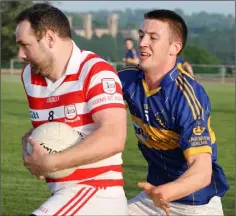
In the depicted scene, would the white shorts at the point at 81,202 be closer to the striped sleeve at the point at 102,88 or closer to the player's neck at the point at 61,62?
the striped sleeve at the point at 102,88

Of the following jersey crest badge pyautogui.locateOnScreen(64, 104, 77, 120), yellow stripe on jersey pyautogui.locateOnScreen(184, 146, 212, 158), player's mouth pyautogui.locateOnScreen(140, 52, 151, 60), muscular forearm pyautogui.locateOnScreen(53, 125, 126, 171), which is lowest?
yellow stripe on jersey pyautogui.locateOnScreen(184, 146, 212, 158)

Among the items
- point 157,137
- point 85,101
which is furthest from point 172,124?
point 85,101

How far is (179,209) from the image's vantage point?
6461 mm

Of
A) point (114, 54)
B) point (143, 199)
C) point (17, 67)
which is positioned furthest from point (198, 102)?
point (17, 67)

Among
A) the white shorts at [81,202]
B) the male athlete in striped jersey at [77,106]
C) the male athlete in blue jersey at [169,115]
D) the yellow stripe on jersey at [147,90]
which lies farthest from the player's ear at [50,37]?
the yellow stripe on jersey at [147,90]

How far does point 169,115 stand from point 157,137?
0.27 meters

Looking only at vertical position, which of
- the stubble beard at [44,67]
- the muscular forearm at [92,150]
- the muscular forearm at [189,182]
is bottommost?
the muscular forearm at [189,182]

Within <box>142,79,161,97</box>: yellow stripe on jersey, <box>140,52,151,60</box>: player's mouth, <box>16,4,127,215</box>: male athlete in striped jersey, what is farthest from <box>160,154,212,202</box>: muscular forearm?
<box>140,52,151,60</box>: player's mouth

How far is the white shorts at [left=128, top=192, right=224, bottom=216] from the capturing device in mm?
6453

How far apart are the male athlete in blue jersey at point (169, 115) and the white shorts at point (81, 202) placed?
78 cm

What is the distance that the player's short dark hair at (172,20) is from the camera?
6223mm

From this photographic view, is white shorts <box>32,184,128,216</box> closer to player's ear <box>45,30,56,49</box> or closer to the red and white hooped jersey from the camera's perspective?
the red and white hooped jersey

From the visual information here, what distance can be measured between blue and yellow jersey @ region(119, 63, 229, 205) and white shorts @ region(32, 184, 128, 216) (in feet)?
2.89

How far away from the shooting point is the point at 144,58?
616cm
